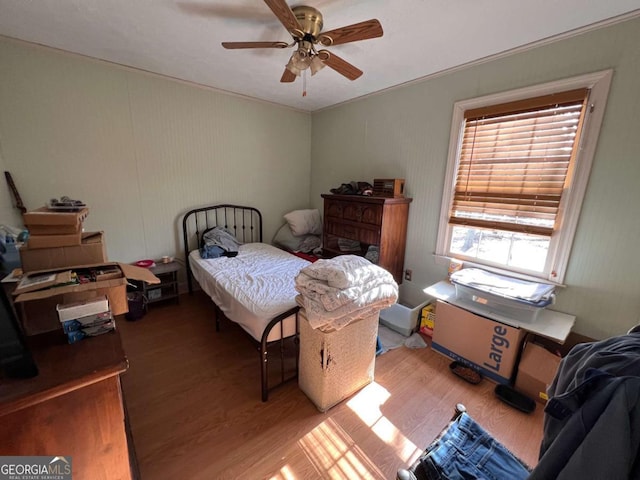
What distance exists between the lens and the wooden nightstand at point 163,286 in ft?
9.27

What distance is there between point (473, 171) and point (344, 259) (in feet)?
4.99

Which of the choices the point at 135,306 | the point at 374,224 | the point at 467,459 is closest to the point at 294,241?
the point at 374,224

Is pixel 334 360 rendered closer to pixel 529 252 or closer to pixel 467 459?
pixel 467 459

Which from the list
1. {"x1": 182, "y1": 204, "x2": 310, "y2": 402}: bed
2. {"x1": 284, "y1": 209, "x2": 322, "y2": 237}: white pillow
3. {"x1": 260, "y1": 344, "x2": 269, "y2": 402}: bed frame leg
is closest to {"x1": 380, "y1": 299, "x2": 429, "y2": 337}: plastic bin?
{"x1": 182, "y1": 204, "x2": 310, "y2": 402}: bed

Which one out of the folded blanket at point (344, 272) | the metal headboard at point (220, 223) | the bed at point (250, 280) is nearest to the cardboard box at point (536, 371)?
the folded blanket at point (344, 272)

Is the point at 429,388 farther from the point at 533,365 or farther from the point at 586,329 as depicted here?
Answer: the point at 586,329

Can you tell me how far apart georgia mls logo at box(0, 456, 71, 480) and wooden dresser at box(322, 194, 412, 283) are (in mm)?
2342

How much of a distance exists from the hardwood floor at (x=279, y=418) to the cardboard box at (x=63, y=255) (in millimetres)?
1123

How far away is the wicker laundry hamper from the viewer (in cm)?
162

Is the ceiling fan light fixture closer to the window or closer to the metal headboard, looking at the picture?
the window

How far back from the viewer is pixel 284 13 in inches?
52.3

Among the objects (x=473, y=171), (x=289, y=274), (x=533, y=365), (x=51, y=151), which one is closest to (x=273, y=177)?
(x=289, y=274)

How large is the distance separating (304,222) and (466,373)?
2488 mm

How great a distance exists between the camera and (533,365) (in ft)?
6.02
